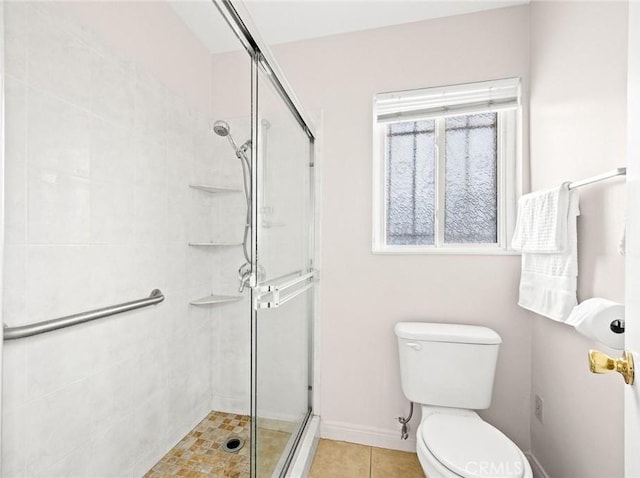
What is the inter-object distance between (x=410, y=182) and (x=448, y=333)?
2.76 ft

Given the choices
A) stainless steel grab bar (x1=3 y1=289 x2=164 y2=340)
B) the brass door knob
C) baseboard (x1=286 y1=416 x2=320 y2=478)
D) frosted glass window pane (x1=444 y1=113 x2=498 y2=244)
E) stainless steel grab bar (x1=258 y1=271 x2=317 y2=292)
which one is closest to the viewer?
the brass door knob

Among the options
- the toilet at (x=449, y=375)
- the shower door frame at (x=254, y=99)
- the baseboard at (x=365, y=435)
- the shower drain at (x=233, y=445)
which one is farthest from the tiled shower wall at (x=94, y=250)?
the toilet at (x=449, y=375)

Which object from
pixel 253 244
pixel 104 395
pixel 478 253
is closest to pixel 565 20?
pixel 478 253

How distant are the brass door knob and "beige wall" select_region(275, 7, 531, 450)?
1.06 m

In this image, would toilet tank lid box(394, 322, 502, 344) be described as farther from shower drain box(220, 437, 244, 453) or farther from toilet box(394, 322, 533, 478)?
shower drain box(220, 437, 244, 453)

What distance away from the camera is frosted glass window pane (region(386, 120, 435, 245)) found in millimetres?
1813

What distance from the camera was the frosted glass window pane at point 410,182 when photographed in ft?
5.95

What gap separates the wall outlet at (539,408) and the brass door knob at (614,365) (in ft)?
3.63

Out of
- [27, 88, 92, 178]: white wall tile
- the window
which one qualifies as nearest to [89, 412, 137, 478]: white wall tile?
[27, 88, 92, 178]: white wall tile

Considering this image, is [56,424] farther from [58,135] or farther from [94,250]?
[58,135]

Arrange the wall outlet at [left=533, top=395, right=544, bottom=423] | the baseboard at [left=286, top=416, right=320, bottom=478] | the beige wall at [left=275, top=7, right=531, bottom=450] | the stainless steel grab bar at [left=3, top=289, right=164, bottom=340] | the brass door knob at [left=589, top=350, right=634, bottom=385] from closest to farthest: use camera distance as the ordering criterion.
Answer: the brass door knob at [left=589, top=350, right=634, bottom=385] < the stainless steel grab bar at [left=3, top=289, right=164, bottom=340] < the baseboard at [left=286, top=416, right=320, bottom=478] < the wall outlet at [left=533, top=395, right=544, bottom=423] < the beige wall at [left=275, top=7, right=531, bottom=450]

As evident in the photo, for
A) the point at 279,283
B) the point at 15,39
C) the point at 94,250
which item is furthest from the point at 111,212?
the point at 279,283

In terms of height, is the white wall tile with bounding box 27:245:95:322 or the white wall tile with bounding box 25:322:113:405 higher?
the white wall tile with bounding box 27:245:95:322

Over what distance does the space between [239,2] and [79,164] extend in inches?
32.6
